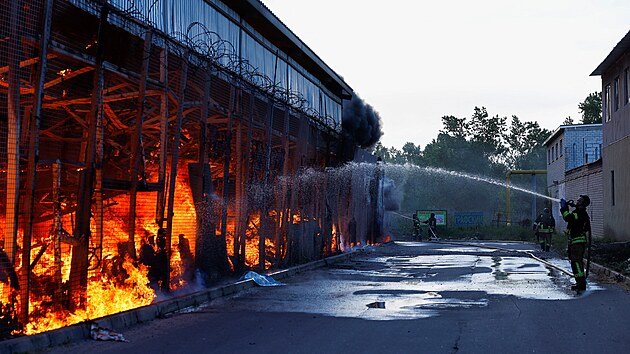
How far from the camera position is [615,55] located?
26.6 meters

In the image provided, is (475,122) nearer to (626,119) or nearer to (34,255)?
(626,119)

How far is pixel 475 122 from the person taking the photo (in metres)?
96.3

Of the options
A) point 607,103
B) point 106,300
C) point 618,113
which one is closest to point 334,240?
point 618,113

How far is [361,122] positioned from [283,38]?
15.6 metres

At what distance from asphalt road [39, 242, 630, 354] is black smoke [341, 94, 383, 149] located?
23820mm

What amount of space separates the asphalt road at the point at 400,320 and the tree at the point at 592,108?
64615mm

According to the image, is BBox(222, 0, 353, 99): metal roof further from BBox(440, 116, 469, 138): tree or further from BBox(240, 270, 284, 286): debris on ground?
BBox(440, 116, 469, 138): tree

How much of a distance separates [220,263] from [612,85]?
66.0 feet

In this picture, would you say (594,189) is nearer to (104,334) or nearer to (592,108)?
(104,334)

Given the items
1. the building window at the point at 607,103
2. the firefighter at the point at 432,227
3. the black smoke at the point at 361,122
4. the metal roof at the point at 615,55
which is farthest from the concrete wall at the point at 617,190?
the firefighter at the point at 432,227

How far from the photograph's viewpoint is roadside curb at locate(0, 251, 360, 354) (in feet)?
24.8

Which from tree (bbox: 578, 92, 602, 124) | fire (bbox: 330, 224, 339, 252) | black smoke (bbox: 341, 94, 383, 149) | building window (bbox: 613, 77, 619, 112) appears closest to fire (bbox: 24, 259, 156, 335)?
fire (bbox: 330, 224, 339, 252)

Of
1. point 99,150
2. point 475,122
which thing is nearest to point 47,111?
point 99,150

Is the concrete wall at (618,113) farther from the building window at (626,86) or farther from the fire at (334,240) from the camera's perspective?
the fire at (334,240)
